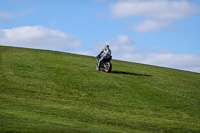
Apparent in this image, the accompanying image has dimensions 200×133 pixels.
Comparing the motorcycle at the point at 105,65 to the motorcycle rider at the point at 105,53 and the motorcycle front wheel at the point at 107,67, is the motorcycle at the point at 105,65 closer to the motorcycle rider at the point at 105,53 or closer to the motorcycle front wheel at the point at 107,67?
the motorcycle front wheel at the point at 107,67

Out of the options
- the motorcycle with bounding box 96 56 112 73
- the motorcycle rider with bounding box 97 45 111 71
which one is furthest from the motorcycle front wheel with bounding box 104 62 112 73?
the motorcycle rider with bounding box 97 45 111 71

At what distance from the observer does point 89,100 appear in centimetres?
1880

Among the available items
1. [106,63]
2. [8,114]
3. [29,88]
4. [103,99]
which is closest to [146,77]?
[106,63]

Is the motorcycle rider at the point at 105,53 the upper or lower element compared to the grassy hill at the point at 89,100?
upper

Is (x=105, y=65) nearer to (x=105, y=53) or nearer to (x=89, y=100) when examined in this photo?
(x=105, y=53)

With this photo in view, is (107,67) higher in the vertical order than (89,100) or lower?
higher

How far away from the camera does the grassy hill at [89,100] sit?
13034 millimetres

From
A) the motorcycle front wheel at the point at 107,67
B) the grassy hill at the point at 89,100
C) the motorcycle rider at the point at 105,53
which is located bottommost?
the grassy hill at the point at 89,100

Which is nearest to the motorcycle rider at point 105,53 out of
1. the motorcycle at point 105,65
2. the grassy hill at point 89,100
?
the motorcycle at point 105,65

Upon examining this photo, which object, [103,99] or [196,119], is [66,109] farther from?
[196,119]

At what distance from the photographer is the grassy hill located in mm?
13034

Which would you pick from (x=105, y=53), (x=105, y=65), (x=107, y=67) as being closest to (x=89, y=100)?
(x=105, y=53)

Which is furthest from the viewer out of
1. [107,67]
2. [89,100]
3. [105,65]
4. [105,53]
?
[105,65]

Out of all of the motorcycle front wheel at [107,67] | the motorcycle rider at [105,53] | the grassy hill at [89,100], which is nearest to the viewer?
the grassy hill at [89,100]
